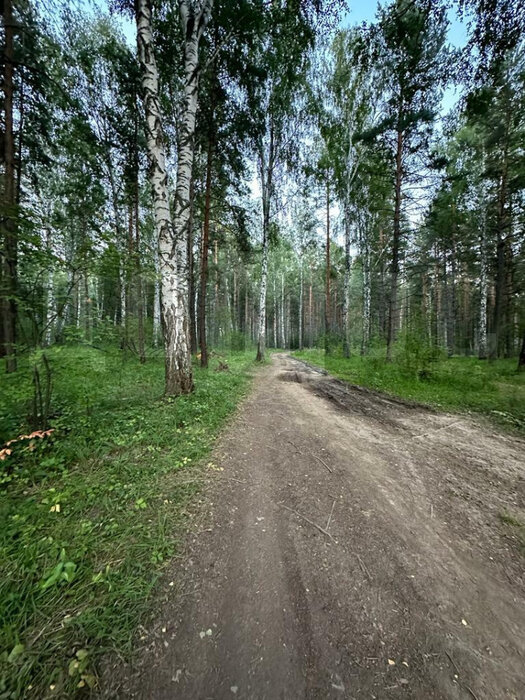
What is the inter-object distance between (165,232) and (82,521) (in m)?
4.66

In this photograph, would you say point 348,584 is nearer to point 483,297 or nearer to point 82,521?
point 82,521

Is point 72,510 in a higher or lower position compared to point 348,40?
lower

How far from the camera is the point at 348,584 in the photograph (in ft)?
5.57

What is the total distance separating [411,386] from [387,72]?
44.0ft

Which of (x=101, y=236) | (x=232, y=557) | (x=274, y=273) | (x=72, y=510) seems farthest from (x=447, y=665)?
(x=274, y=273)

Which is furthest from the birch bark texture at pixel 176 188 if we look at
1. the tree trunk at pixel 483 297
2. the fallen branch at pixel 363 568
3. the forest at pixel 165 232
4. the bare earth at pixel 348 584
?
the tree trunk at pixel 483 297

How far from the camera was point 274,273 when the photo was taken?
28.4 metres

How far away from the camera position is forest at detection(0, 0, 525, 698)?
1814mm

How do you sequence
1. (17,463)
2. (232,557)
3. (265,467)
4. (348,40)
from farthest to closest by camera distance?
(348,40) → (265,467) → (17,463) → (232,557)

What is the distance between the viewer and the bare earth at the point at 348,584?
48.3 inches

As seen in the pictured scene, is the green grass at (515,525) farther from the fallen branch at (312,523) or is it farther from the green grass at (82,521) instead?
the green grass at (82,521)

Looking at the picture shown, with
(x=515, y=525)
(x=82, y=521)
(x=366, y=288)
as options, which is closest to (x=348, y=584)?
(x=515, y=525)

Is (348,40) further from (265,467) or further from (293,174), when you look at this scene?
(265,467)

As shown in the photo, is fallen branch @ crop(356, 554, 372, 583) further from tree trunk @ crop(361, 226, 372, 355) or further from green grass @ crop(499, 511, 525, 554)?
tree trunk @ crop(361, 226, 372, 355)
